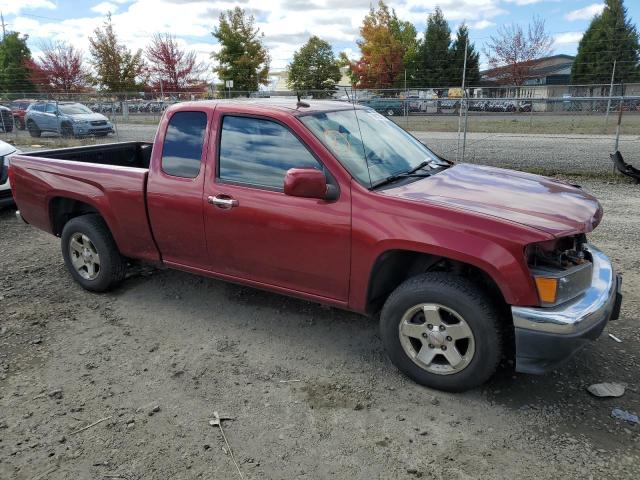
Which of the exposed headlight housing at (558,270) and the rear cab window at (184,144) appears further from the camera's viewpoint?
the rear cab window at (184,144)

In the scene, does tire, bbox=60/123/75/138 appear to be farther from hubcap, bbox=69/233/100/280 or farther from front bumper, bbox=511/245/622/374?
front bumper, bbox=511/245/622/374

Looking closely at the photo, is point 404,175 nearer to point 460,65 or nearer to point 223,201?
point 223,201

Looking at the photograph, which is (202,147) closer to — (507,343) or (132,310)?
(132,310)

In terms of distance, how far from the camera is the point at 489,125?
25.3m

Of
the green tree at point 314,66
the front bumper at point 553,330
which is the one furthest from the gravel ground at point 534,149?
the green tree at point 314,66

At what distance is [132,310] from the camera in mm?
4723

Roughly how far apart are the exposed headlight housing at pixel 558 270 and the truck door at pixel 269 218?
114cm

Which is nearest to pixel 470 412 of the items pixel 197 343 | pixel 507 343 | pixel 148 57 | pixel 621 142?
pixel 507 343

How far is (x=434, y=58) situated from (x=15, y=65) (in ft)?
121

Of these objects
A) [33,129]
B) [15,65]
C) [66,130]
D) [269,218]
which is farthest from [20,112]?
[15,65]

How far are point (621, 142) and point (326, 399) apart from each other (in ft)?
51.7

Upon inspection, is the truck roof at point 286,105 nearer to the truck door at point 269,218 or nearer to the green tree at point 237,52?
the truck door at point 269,218

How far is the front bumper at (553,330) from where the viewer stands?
2.93m

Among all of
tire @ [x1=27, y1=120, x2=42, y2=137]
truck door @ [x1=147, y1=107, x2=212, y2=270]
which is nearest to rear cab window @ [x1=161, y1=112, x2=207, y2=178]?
truck door @ [x1=147, y1=107, x2=212, y2=270]
